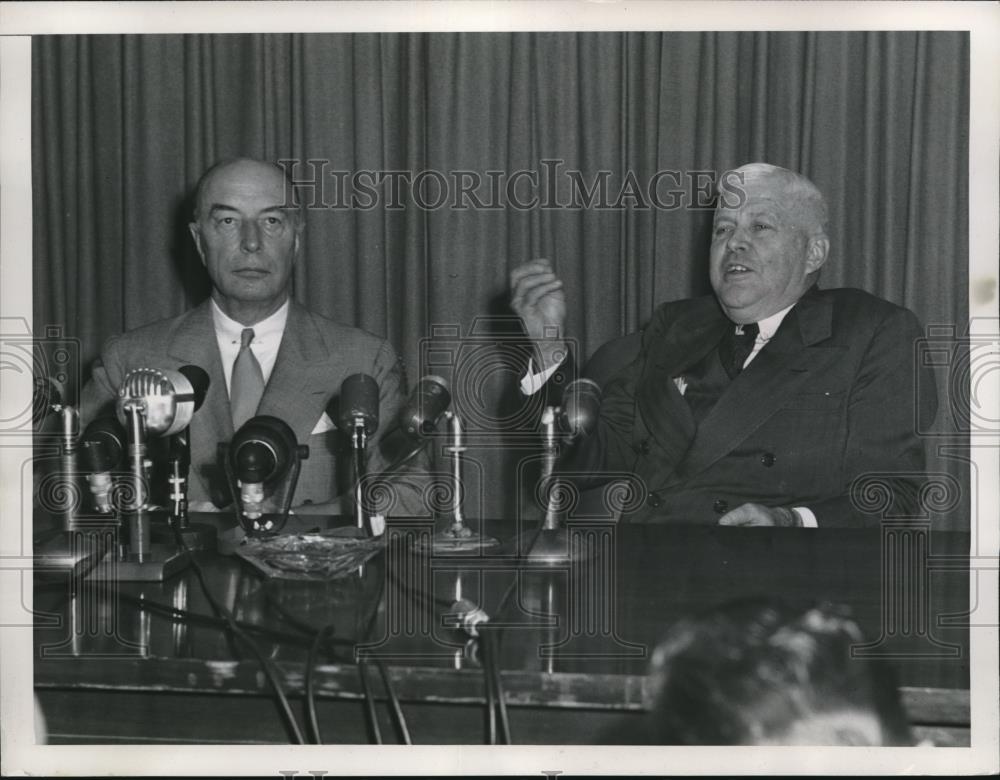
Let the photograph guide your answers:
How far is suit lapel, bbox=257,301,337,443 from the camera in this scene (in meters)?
2.20

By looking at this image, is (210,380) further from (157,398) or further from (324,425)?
(157,398)

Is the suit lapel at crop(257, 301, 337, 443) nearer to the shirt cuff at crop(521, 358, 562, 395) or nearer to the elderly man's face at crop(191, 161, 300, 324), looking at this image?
the elderly man's face at crop(191, 161, 300, 324)

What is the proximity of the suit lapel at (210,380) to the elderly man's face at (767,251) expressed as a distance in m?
1.09

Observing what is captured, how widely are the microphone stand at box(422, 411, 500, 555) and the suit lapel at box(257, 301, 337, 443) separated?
680mm

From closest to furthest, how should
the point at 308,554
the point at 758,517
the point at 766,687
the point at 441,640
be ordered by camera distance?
1. the point at 766,687
2. the point at 441,640
3. the point at 308,554
4. the point at 758,517

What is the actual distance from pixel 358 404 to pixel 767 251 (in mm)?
988

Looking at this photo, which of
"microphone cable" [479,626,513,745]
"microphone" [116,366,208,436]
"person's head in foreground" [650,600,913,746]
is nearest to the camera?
"person's head in foreground" [650,600,913,746]

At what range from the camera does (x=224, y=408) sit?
221 centimetres

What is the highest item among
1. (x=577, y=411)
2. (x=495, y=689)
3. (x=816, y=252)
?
(x=816, y=252)

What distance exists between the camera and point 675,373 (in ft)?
7.16

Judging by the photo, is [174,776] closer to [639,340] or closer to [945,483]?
[639,340]

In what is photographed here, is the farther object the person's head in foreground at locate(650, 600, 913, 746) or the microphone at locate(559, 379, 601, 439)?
the microphone at locate(559, 379, 601, 439)

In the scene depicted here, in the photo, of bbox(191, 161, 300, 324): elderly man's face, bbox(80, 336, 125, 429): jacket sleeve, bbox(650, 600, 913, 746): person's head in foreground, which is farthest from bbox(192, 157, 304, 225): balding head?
bbox(650, 600, 913, 746): person's head in foreground

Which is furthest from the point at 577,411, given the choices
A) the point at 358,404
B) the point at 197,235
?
the point at 197,235
